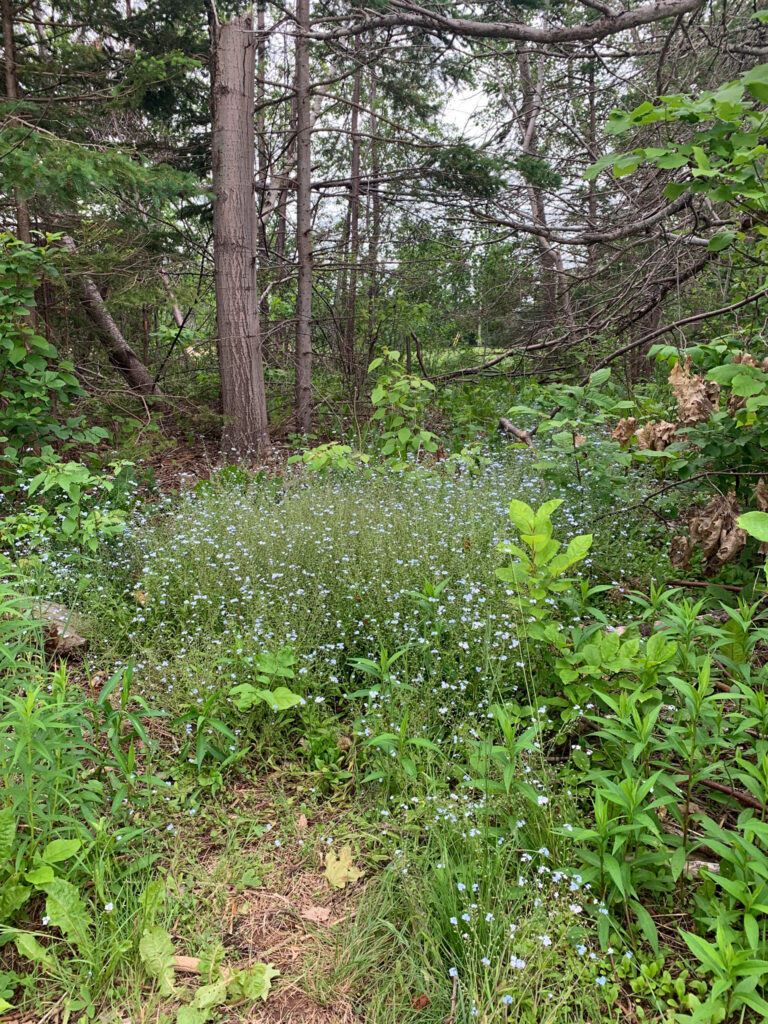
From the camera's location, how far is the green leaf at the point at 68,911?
5.91 feet

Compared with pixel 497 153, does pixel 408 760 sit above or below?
below

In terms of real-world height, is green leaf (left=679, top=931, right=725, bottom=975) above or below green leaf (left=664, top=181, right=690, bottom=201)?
below

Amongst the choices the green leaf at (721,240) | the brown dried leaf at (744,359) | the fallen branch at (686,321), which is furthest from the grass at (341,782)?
the green leaf at (721,240)

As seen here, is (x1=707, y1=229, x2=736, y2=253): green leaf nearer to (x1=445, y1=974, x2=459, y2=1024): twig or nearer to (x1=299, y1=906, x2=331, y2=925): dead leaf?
(x1=445, y1=974, x2=459, y2=1024): twig

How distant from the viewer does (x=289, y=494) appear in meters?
5.35

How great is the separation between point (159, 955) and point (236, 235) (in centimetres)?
688

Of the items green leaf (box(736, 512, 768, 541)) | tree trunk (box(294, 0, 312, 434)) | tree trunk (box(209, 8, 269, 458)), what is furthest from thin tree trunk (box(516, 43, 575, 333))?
green leaf (box(736, 512, 768, 541))

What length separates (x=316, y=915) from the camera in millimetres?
2051

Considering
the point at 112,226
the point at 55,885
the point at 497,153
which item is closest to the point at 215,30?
the point at 112,226

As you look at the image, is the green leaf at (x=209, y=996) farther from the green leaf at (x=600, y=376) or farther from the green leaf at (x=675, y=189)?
the green leaf at (x=600, y=376)

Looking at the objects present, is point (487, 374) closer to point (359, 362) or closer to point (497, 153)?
point (359, 362)

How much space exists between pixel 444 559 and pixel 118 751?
2.06 meters

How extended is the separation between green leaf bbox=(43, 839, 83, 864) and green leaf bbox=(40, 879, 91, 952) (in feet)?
0.22

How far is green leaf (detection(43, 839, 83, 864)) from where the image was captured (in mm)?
1876
